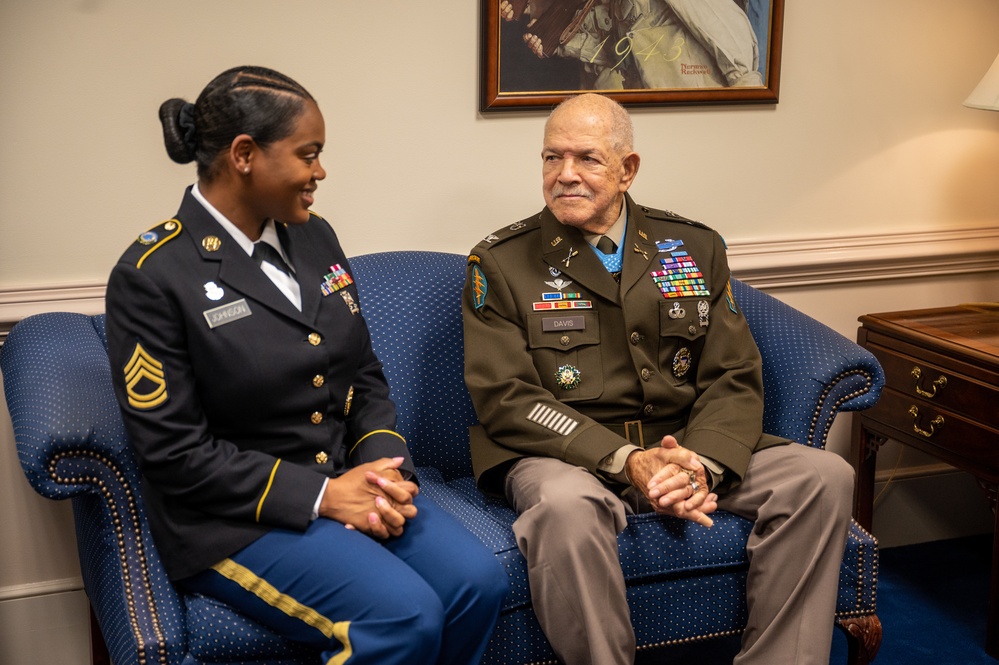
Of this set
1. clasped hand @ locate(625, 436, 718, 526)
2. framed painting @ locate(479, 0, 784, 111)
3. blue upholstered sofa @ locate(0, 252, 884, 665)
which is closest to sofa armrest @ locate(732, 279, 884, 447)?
blue upholstered sofa @ locate(0, 252, 884, 665)

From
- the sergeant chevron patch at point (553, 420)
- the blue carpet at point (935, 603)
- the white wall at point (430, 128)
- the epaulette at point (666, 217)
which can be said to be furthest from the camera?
the blue carpet at point (935, 603)

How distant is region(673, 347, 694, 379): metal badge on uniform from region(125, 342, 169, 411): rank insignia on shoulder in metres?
1.20

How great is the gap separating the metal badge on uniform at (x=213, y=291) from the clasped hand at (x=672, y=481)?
3.01ft

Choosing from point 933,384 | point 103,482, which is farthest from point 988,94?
point 103,482

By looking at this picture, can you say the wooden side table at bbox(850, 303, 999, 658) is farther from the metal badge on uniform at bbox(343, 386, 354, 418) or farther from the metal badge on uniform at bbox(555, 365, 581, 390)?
the metal badge on uniform at bbox(343, 386, 354, 418)

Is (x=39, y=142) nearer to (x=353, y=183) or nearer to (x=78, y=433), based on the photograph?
(x=353, y=183)

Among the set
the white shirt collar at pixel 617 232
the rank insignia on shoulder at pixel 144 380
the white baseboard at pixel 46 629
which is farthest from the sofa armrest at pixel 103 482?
the white shirt collar at pixel 617 232

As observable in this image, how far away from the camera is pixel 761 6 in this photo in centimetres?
307

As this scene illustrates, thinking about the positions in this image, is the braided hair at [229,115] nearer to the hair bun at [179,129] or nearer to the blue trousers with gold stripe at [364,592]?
the hair bun at [179,129]

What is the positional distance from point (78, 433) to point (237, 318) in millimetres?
354

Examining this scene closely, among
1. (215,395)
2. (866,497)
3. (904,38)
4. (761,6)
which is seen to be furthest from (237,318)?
(904,38)

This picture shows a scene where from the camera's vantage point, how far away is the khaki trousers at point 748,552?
218 centimetres

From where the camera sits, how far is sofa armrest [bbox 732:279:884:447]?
2549mm

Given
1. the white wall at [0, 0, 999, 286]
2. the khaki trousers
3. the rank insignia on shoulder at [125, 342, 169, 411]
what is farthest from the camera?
the white wall at [0, 0, 999, 286]
